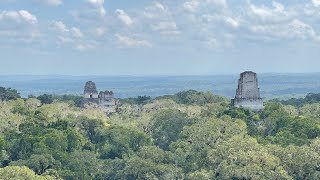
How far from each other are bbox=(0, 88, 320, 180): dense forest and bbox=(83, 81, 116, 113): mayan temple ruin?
48.9ft

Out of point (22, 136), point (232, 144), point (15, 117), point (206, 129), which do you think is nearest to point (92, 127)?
point (15, 117)

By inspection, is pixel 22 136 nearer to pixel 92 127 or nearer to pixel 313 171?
pixel 92 127

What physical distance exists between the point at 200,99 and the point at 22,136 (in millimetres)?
47322

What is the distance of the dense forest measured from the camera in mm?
43562

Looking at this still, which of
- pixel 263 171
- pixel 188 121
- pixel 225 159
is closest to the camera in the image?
pixel 263 171

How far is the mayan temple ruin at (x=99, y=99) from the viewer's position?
95625mm

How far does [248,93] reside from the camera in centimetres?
7412

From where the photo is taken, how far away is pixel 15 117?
7112cm

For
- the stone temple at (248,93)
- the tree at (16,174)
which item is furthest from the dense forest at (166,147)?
the stone temple at (248,93)

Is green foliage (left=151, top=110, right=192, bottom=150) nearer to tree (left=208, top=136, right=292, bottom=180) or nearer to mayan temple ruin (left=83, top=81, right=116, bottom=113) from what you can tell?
tree (left=208, top=136, right=292, bottom=180)

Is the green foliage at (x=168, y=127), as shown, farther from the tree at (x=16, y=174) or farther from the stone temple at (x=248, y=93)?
the tree at (x=16, y=174)

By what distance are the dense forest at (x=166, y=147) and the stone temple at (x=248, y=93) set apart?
1.53 metres

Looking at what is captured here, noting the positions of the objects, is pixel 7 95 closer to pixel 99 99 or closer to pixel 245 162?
pixel 99 99

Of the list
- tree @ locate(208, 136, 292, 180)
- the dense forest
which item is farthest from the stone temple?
tree @ locate(208, 136, 292, 180)
